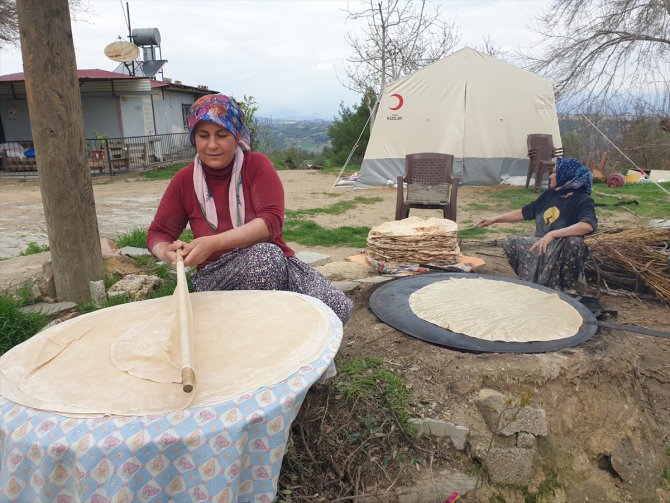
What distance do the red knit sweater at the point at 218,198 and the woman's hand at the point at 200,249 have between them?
319mm

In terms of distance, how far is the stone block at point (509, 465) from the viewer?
182 cm

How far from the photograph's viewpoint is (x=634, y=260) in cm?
386

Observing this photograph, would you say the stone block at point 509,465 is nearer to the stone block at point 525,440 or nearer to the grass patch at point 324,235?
the stone block at point 525,440

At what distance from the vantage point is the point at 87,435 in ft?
3.15

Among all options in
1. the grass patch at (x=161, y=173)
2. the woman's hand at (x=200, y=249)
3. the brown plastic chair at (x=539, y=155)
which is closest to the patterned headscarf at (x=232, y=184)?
the woman's hand at (x=200, y=249)

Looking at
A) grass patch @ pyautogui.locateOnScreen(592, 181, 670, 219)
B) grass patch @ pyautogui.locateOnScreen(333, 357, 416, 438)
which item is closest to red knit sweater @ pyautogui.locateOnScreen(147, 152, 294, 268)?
grass patch @ pyautogui.locateOnScreen(333, 357, 416, 438)

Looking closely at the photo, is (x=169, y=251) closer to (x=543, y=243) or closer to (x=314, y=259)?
(x=543, y=243)

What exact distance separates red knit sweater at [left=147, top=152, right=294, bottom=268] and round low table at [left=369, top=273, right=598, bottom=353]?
831 mm

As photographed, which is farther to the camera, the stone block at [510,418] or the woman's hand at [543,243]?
the woman's hand at [543,243]

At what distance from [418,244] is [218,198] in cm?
215

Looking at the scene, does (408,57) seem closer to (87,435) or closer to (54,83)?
(54,83)

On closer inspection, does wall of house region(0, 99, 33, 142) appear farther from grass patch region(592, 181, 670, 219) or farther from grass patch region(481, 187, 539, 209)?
grass patch region(592, 181, 670, 219)

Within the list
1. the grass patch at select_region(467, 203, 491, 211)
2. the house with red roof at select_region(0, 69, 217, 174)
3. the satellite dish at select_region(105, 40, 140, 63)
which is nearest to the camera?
the grass patch at select_region(467, 203, 491, 211)

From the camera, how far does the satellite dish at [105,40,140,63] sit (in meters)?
15.0
